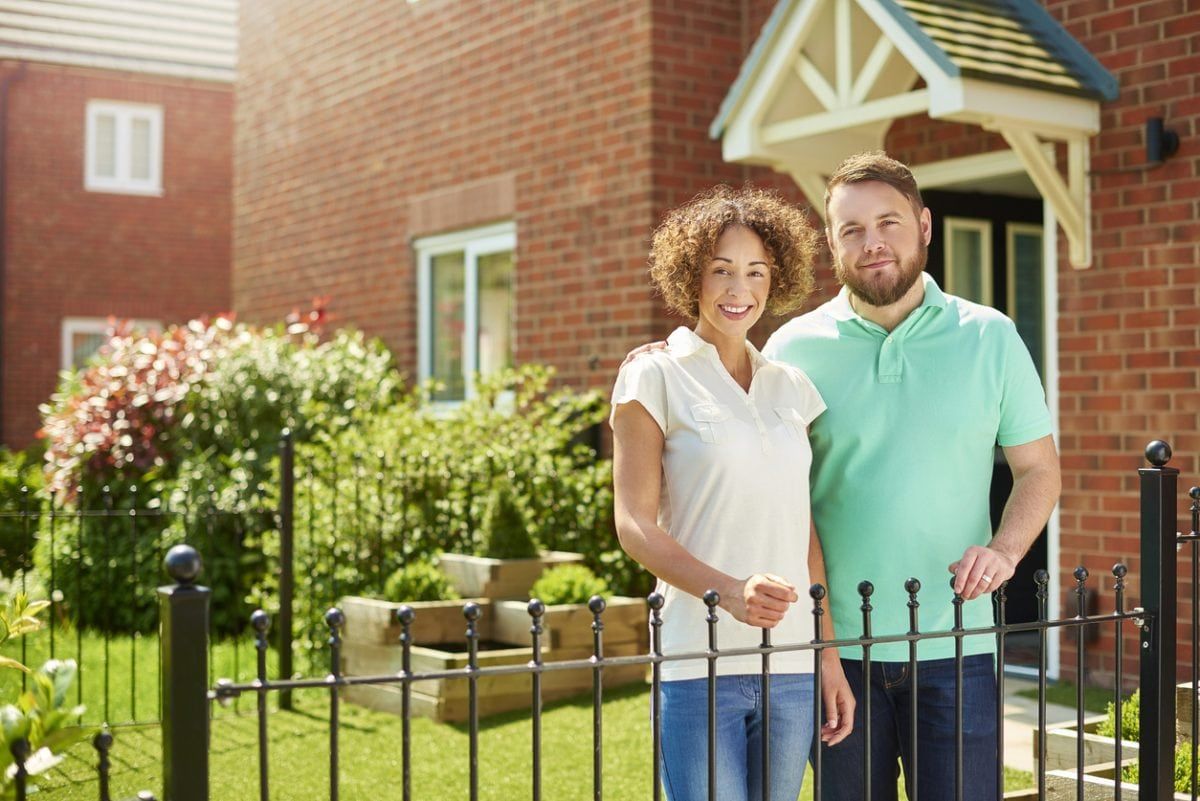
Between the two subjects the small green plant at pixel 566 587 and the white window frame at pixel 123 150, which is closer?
the small green plant at pixel 566 587

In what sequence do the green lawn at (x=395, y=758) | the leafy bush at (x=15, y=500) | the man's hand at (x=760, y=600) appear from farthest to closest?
the leafy bush at (x=15, y=500), the green lawn at (x=395, y=758), the man's hand at (x=760, y=600)

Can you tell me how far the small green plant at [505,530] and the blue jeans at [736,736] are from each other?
4.50m

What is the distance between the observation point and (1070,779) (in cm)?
413

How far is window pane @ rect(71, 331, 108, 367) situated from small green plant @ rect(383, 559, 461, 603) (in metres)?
12.4

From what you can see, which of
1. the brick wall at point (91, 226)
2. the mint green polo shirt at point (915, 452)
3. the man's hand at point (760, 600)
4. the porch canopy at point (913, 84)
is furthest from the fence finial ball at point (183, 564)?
the brick wall at point (91, 226)

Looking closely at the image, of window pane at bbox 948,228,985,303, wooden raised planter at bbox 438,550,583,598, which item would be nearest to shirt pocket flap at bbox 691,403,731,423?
wooden raised planter at bbox 438,550,583,598

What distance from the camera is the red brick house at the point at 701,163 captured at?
6.52m

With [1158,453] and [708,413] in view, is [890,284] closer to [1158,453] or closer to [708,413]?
[708,413]

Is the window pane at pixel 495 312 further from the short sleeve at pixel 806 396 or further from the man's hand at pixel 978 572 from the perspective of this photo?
the man's hand at pixel 978 572

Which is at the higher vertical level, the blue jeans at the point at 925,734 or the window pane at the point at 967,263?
the window pane at the point at 967,263

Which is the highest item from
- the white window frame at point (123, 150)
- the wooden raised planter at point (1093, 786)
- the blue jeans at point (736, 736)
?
the white window frame at point (123, 150)

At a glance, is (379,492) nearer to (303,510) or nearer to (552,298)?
(303,510)

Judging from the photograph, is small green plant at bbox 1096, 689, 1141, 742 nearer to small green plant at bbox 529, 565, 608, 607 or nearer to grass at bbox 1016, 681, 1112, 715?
grass at bbox 1016, 681, 1112, 715

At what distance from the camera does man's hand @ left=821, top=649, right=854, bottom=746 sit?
119 inches
